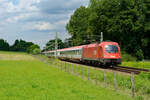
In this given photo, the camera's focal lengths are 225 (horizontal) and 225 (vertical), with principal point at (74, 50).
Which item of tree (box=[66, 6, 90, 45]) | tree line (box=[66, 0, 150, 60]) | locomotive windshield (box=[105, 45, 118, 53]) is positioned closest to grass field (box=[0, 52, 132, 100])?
locomotive windshield (box=[105, 45, 118, 53])

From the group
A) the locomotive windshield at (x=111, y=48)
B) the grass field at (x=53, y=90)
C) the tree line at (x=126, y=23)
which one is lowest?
the grass field at (x=53, y=90)

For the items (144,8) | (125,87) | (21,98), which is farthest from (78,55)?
(21,98)

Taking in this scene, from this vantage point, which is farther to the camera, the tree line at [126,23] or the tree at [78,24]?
the tree at [78,24]

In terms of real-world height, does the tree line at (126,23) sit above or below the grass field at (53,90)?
above

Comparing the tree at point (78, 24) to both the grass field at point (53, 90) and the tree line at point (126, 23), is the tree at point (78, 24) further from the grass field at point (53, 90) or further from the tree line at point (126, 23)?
the grass field at point (53, 90)

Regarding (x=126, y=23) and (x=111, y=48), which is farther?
(x=126, y=23)

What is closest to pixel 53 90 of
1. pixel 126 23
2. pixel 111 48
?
pixel 111 48

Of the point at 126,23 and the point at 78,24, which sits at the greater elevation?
the point at 78,24

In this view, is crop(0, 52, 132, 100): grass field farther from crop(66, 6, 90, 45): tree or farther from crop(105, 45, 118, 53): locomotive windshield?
crop(66, 6, 90, 45): tree

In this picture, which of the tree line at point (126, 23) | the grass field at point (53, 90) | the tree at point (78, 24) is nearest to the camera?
the grass field at point (53, 90)

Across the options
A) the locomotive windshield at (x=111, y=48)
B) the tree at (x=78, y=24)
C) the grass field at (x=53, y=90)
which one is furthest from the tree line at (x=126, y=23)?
the grass field at (x=53, y=90)

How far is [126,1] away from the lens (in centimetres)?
4756

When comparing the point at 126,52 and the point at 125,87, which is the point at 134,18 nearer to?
the point at 126,52

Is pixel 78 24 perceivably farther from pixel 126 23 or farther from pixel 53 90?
pixel 53 90
